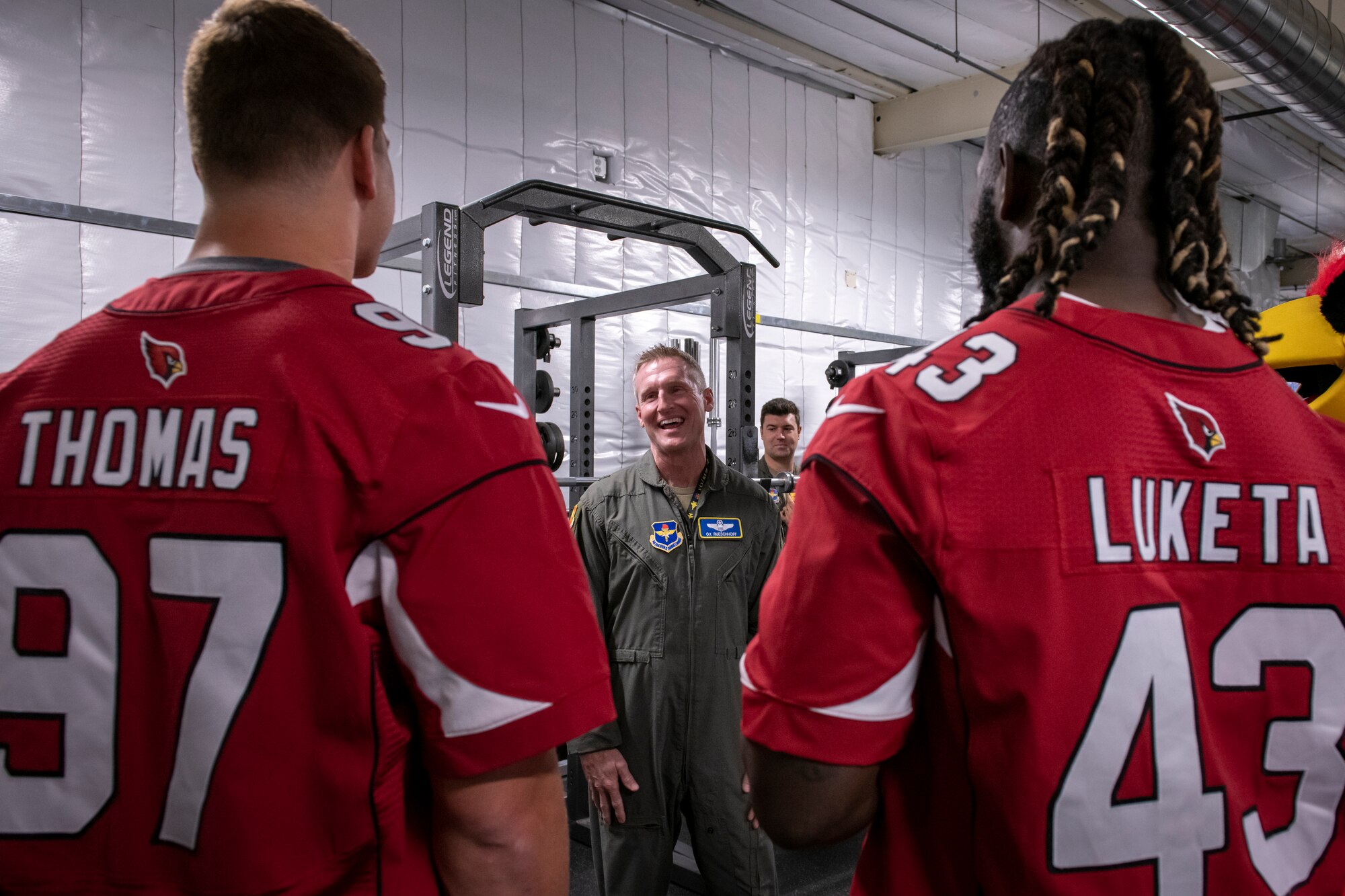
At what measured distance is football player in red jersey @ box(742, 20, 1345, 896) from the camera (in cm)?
69

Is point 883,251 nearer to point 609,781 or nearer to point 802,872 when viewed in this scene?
point 802,872

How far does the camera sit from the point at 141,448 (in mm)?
736

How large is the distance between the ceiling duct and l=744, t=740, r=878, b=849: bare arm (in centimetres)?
352

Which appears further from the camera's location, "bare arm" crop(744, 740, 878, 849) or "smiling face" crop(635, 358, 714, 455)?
"smiling face" crop(635, 358, 714, 455)

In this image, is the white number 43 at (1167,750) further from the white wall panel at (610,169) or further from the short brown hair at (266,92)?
the white wall panel at (610,169)

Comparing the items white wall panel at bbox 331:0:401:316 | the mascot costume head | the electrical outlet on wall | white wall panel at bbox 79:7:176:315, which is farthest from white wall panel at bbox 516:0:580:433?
the mascot costume head

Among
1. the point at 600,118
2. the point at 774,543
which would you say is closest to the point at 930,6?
the point at 600,118

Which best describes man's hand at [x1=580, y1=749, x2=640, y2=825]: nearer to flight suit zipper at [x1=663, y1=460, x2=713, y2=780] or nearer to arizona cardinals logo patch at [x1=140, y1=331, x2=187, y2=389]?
flight suit zipper at [x1=663, y1=460, x2=713, y2=780]

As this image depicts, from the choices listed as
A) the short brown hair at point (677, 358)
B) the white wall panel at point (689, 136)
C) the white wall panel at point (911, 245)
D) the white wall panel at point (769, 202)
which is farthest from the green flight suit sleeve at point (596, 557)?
the white wall panel at point (911, 245)

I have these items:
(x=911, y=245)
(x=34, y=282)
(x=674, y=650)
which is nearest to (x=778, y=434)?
(x=911, y=245)

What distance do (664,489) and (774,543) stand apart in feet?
1.20

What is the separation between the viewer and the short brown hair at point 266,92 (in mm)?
835

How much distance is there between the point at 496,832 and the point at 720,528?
5.74ft

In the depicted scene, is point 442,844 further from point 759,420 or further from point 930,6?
point 930,6
